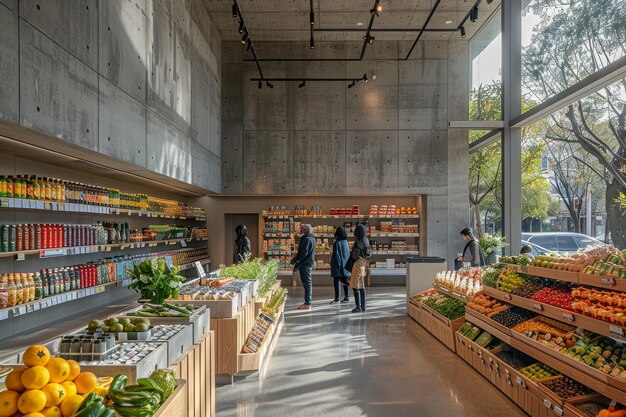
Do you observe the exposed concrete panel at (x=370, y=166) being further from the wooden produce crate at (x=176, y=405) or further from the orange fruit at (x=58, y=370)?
the orange fruit at (x=58, y=370)

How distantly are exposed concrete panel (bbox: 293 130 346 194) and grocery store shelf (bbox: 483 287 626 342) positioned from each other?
7.15 m

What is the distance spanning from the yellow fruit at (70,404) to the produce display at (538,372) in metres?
3.55

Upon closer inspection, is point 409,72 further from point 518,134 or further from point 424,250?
point 424,250

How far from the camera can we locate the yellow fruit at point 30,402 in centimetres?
168

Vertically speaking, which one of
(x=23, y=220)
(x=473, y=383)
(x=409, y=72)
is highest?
(x=409, y=72)

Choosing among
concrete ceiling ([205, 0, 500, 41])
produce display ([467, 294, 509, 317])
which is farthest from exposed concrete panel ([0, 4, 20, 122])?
concrete ceiling ([205, 0, 500, 41])

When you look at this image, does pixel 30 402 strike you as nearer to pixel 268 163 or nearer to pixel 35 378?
pixel 35 378

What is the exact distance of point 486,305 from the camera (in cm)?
568

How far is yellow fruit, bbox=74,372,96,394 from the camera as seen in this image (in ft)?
6.34

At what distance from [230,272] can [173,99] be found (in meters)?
3.24

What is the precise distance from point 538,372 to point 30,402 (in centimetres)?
389

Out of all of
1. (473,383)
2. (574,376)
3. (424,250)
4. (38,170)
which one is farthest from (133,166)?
(424,250)

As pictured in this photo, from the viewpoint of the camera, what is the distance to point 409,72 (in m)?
12.4

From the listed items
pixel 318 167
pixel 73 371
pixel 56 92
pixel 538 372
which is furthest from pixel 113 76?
pixel 318 167
